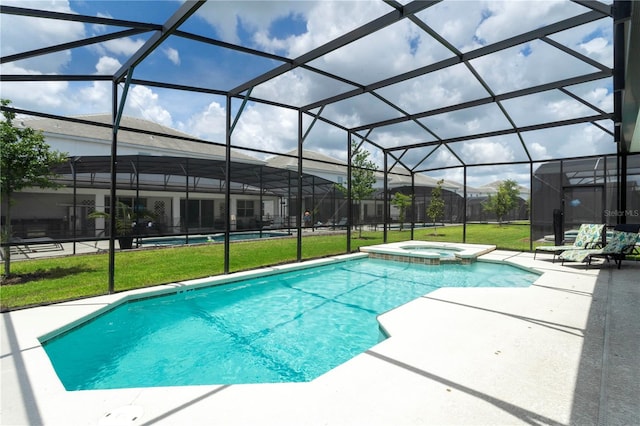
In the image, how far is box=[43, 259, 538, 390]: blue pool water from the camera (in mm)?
3145

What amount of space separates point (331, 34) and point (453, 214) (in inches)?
974

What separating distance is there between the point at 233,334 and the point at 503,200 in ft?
74.2

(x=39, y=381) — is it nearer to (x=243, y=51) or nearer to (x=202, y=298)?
(x=202, y=298)

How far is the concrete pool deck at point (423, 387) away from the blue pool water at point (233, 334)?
514mm

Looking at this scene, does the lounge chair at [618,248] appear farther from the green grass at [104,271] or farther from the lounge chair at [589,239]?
the green grass at [104,271]

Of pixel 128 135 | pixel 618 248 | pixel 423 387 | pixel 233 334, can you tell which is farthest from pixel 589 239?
pixel 128 135

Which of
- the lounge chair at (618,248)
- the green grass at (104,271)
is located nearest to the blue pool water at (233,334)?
the green grass at (104,271)

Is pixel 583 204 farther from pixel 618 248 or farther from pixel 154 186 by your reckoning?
pixel 154 186

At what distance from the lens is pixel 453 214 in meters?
26.3

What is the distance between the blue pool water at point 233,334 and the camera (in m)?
3.14

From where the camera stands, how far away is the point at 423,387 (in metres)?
2.24

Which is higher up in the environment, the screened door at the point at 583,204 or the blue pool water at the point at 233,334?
the screened door at the point at 583,204

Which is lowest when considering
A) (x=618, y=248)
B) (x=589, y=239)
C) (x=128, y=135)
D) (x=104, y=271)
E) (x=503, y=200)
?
(x=104, y=271)

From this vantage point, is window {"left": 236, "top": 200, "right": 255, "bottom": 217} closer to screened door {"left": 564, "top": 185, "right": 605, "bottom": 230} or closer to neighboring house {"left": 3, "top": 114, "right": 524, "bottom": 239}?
neighboring house {"left": 3, "top": 114, "right": 524, "bottom": 239}
